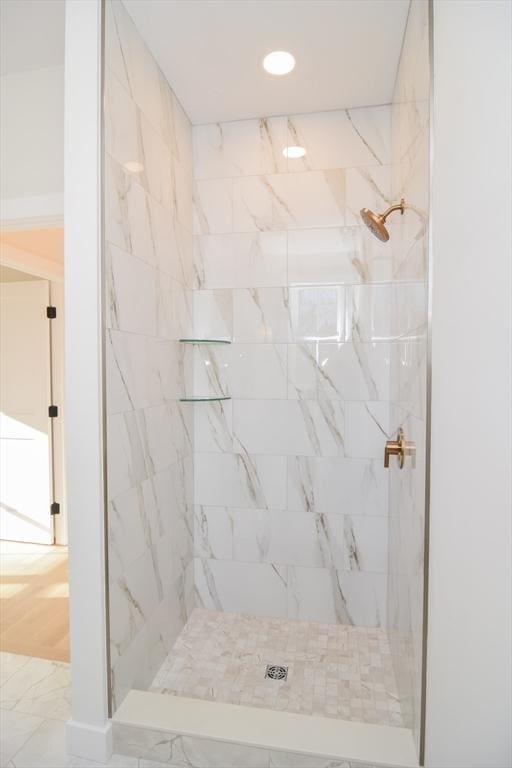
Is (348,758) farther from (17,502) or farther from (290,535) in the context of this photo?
(17,502)

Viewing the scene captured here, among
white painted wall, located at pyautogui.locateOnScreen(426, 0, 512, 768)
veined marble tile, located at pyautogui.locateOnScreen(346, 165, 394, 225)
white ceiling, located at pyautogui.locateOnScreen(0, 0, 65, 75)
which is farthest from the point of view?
veined marble tile, located at pyautogui.locateOnScreen(346, 165, 394, 225)

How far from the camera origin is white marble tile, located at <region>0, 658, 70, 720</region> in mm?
1697

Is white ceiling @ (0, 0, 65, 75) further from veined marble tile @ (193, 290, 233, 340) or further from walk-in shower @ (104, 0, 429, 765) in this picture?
veined marble tile @ (193, 290, 233, 340)

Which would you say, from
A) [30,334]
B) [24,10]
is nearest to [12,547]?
[30,334]

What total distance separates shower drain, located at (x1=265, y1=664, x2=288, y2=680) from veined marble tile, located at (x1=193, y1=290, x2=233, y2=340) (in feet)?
4.97

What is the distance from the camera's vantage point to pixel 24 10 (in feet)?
5.47

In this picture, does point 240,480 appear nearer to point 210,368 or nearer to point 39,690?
point 210,368

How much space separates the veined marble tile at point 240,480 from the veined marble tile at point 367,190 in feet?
4.20

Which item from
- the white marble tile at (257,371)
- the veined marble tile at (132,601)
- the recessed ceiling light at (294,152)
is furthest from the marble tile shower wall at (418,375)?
the veined marble tile at (132,601)

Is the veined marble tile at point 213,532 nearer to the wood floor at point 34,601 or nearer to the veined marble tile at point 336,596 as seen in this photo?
the veined marble tile at point 336,596

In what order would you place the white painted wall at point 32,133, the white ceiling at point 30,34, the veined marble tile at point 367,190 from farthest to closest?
the veined marble tile at point 367,190
the white painted wall at point 32,133
the white ceiling at point 30,34

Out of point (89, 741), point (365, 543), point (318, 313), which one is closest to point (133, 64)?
point (318, 313)

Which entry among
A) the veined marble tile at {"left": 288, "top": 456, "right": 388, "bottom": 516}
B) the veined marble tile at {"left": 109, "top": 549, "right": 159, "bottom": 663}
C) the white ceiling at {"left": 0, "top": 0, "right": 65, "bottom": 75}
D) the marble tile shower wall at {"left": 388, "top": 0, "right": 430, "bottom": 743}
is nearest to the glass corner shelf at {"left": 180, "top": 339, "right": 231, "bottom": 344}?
the veined marble tile at {"left": 288, "top": 456, "right": 388, "bottom": 516}

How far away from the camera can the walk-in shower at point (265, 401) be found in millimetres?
1700
